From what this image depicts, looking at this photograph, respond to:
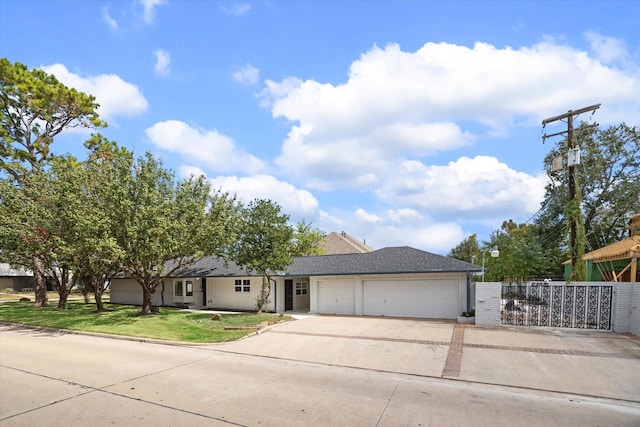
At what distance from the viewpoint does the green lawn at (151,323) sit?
1440cm

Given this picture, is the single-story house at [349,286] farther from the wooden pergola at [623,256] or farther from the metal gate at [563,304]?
the wooden pergola at [623,256]

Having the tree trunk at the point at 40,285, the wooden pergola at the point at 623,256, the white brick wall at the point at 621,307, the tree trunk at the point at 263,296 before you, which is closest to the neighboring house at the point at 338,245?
the tree trunk at the point at 263,296

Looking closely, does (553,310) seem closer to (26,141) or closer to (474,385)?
(474,385)

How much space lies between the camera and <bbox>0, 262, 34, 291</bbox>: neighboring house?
5266 centimetres

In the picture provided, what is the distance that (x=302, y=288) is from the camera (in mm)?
25141

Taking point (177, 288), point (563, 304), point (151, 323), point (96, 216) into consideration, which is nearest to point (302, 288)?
point (177, 288)

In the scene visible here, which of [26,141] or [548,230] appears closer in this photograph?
[26,141]

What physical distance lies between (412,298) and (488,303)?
4.56 m

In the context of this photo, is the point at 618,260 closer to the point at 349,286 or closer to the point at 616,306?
the point at 616,306

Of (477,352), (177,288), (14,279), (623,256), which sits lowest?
(14,279)

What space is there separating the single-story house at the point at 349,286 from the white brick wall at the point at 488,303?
6.76ft

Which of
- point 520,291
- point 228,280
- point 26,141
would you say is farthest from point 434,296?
point 26,141

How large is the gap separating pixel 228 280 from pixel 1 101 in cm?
2061

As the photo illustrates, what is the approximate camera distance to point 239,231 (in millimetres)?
19641
